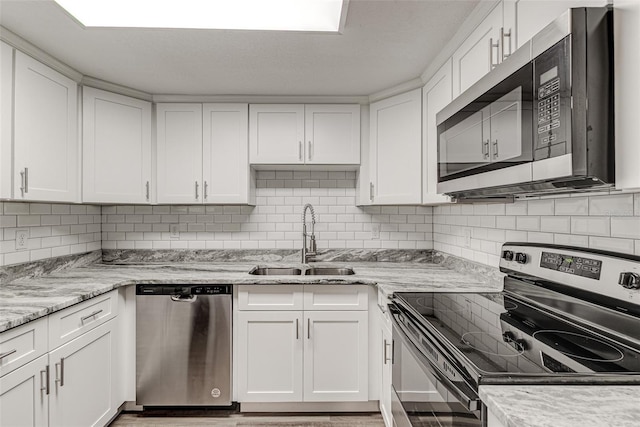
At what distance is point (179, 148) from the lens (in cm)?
282

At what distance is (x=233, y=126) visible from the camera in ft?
9.29

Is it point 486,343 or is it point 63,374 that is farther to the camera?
point 63,374

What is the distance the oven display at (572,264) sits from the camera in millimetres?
1289

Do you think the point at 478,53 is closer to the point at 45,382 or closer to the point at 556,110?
Answer: the point at 556,110

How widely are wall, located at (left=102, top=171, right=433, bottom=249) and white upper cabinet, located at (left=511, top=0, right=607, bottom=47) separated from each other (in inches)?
73.3

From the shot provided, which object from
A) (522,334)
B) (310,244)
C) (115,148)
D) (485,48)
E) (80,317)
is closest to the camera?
(522,334)

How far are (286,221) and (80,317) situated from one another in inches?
61.8

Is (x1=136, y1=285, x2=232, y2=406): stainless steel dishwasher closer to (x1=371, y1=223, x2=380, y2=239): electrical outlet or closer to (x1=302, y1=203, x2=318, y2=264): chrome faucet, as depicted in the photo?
(x1=302, y1=203, x2=318, y2=264): chrome faucet

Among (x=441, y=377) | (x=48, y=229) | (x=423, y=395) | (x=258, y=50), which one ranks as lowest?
(x=423, y=395)

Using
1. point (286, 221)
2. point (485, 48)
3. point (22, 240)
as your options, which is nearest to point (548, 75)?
point (485, 48)

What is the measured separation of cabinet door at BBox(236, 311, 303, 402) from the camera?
2.41 meters

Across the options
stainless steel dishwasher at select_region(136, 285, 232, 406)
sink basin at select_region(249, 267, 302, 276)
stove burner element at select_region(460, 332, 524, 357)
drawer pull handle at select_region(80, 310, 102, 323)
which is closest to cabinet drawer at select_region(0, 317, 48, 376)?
drawer pull handle at select_region(80, 310, 102, 323)

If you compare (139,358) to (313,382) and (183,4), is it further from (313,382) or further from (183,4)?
(183,4)

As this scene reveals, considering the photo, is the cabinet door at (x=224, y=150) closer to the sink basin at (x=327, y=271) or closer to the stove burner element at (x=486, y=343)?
the sink basin at (x=327, y=271)
